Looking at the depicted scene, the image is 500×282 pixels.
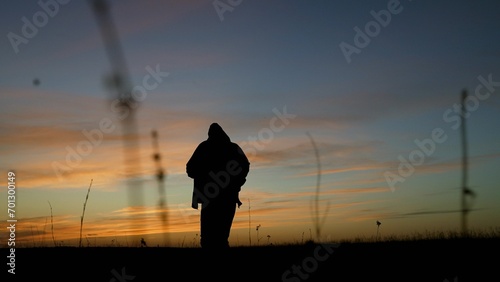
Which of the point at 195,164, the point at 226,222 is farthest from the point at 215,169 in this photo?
the point at 226,222

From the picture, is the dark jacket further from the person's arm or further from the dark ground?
the dark ground

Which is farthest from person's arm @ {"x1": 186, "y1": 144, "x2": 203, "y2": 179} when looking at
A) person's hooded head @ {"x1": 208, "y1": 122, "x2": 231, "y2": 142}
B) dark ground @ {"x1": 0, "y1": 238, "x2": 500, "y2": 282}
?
dark ground @ {"x1": 0, "y1": 238, "x2": 500, "y2": 282}

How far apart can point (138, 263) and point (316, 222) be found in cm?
584

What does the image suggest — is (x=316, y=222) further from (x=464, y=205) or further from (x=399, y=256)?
(x=399, y=256)

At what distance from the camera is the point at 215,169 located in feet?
37.7

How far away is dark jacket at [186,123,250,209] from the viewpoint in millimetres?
11469

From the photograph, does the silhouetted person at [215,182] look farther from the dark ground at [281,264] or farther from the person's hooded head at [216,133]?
the dark ground at [281,264]

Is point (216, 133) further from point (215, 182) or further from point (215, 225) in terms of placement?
point (215, 225)

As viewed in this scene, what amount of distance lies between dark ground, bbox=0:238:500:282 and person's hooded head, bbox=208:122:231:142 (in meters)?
2.13

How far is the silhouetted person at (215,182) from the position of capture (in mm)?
11430

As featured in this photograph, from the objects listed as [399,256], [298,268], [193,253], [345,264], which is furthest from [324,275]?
[193,253]

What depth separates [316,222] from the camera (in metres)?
6.02

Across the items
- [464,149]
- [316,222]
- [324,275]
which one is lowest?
[324,275]

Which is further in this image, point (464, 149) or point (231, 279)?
point (231, 279)
